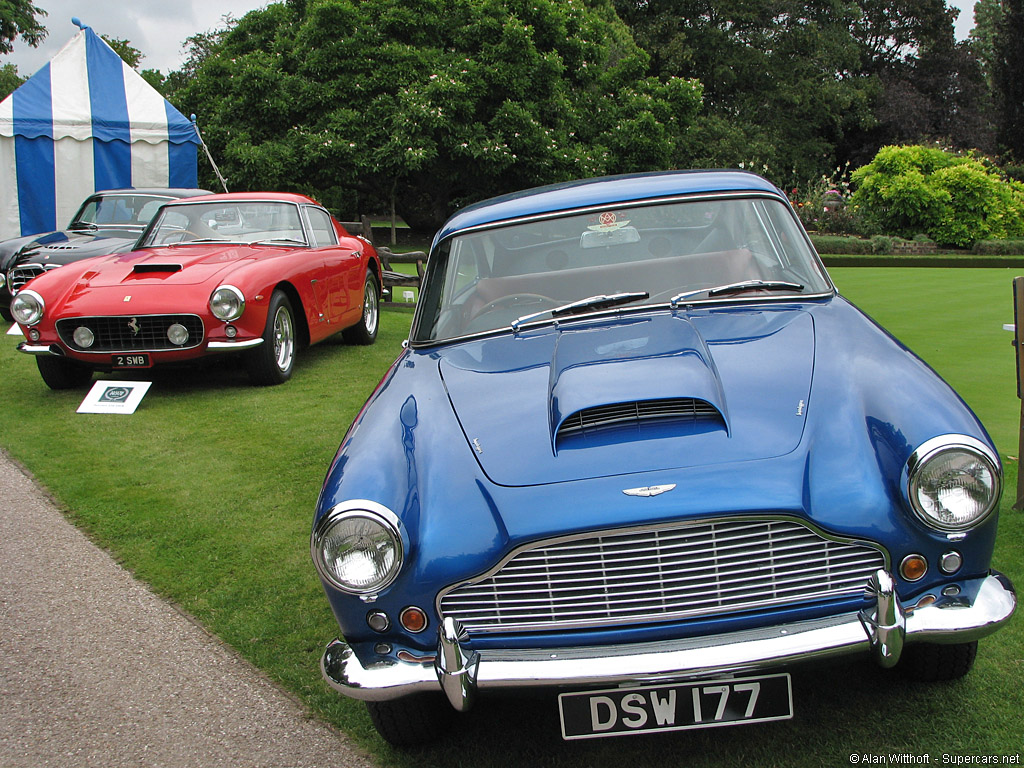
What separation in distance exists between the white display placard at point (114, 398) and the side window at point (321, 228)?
222cm

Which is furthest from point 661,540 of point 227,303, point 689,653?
point 227,303

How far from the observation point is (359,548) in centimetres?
237

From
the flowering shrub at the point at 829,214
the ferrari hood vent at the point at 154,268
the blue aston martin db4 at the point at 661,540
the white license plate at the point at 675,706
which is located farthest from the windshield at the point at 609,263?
the flowering shrub at the point at 829,214

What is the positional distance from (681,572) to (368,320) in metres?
7.72

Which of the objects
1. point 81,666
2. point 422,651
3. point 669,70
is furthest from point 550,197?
point 669,70

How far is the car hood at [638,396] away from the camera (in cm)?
240

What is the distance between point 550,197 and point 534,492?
196 cm

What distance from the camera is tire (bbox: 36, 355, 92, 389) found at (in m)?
7.36

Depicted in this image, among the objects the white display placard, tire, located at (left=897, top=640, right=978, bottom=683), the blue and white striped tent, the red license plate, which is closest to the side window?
the red license plate

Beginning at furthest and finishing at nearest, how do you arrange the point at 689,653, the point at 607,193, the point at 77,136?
the point at 77,136 < the point at 607,193 < the point at 689,653

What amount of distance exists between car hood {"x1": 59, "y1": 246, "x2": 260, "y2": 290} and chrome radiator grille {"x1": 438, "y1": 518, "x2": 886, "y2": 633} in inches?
211

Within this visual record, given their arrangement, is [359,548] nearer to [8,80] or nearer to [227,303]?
[227,303]

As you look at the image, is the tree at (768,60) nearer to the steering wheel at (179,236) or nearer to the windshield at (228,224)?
the windshield at (228,224)

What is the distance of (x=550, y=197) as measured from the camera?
13.0ft
